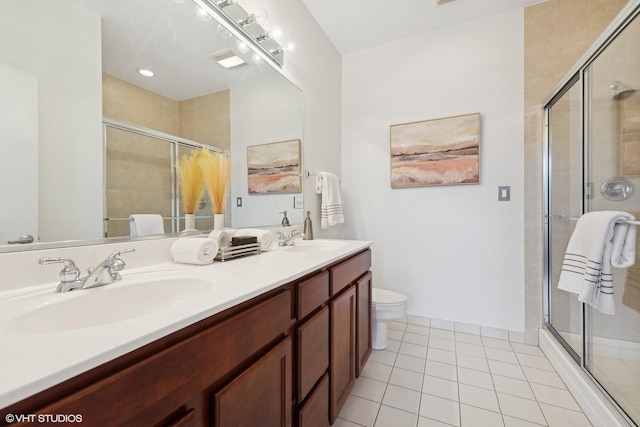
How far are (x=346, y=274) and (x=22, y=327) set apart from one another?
1.08 m

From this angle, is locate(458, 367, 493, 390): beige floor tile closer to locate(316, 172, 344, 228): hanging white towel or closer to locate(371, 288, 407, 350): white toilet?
locate(371, 288, 407, 350): white toilet

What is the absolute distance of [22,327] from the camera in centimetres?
55

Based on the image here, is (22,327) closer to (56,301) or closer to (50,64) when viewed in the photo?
(56,301)

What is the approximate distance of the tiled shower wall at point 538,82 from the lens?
193cm

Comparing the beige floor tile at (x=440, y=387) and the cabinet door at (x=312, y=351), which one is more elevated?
the cabinet door at (x=312, y=351)

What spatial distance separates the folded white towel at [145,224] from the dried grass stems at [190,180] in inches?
4.9

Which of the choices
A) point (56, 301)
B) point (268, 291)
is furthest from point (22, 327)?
point (268, 291)

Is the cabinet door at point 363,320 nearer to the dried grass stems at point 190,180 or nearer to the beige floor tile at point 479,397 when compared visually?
the beige floor tile at point 479,397

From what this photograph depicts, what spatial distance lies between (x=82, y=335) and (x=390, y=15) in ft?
8.66

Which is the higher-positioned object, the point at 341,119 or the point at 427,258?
the point at 341,119

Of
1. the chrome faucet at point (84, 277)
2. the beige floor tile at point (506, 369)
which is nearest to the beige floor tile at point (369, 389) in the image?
the beige floor tile at point (506, 369)

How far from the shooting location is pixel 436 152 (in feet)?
7.45

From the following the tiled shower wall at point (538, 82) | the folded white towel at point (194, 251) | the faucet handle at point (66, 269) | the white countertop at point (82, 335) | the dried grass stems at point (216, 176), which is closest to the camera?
the white countertop at point (82, 335)

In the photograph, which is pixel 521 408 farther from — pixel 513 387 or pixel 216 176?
pixel 216 176
